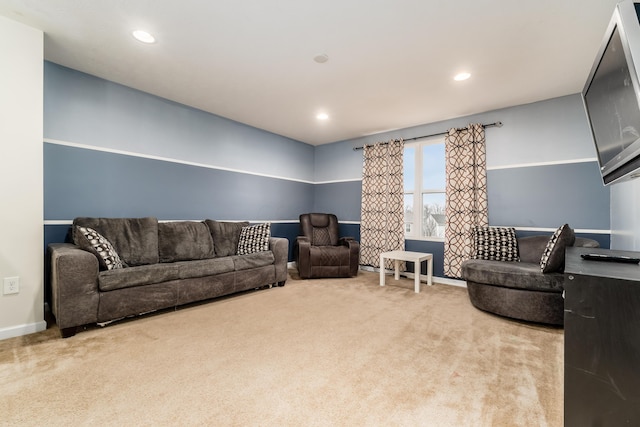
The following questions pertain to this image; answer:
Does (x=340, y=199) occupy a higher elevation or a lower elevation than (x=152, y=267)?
higher

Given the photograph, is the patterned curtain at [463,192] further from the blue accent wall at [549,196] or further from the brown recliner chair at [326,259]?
the brown recliner chair at [326,259]

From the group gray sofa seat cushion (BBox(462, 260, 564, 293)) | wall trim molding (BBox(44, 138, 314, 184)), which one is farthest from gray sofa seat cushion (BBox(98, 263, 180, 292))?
gray sofa seat cushion (BBox(462, 260, 564, 293))

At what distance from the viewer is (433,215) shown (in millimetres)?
4605

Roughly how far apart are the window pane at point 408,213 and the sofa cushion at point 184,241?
Result: 10.2 feet

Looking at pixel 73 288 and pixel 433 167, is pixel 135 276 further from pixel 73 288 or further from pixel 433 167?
pixel 433 167

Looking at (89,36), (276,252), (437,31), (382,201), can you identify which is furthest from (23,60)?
(382,201)

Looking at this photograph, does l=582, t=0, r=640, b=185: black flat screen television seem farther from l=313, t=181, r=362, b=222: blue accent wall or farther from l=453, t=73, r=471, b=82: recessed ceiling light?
l=313, t=181, r=362, b=222: blue accent wall

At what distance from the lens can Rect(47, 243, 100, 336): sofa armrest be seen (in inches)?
88.6

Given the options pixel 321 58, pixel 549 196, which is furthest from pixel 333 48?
pixel 549 196

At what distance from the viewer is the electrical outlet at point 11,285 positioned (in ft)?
7.42

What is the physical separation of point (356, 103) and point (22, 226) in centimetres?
364

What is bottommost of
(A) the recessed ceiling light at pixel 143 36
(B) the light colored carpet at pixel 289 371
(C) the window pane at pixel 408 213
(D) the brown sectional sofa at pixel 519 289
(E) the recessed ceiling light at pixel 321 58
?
(B) the light colored carpet at pixel 289 371

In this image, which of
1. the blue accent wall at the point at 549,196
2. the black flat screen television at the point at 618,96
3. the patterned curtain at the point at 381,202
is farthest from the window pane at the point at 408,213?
the black flat screen television at the point at 618,96

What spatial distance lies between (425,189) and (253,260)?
9.67 feet
